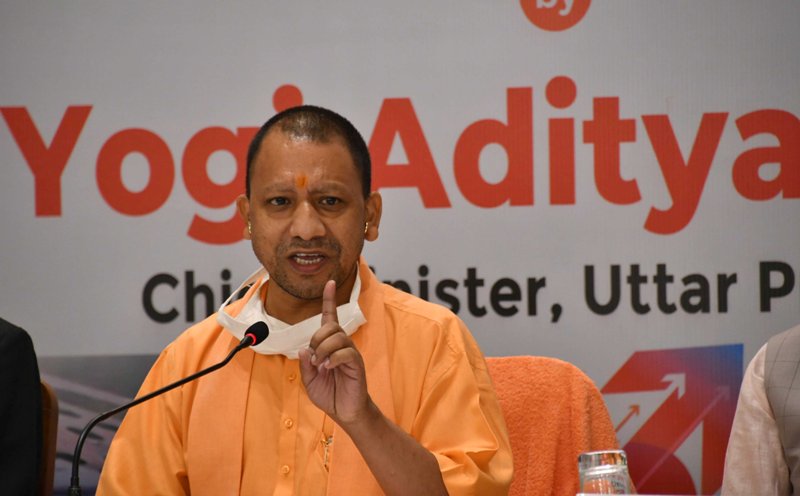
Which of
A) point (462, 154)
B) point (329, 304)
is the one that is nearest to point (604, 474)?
point (329, 304)

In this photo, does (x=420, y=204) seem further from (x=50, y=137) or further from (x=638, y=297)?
(x=50, y=137)

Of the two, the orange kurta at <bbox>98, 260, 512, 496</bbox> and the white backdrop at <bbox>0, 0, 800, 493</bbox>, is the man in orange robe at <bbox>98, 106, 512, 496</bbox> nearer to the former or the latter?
the orange kurta at <bbox>98, 260, 512, 496</bbox>

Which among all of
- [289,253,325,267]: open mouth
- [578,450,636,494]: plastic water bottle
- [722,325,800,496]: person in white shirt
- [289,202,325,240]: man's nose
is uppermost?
[289,202,325,240]: man's nose

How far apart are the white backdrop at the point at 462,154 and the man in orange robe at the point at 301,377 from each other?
37.7 inches

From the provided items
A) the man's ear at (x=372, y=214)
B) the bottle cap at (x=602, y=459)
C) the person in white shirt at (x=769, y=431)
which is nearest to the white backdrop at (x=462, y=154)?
the person in white shirt at (x=769, y=431)

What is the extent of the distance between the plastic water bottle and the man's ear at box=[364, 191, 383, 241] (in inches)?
33.8

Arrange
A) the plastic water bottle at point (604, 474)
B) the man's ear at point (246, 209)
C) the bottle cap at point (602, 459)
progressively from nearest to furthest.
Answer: the plastic water bottle at point (604, 474) → the bottle cap at point (602, 459) → the man's ear at point (246, 209)

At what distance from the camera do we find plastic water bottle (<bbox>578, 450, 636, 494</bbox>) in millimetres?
1893

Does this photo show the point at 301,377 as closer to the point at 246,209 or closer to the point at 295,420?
the point at 295,420

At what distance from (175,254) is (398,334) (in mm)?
1319

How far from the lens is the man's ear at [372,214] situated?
2.60 m

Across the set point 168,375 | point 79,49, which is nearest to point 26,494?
point 168,375

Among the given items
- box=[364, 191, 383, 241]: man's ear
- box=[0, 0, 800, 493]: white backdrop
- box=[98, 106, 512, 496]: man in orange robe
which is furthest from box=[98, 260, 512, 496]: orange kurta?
box=[0, 0, 800, 493]: white backdrop

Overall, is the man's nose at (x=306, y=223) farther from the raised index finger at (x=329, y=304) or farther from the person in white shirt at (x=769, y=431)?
the person in white shirt at (x=769, y=431)
